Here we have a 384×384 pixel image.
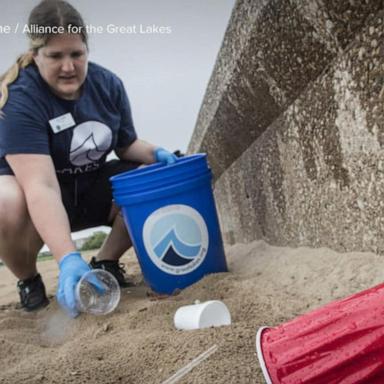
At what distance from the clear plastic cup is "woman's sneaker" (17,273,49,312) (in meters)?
0.46

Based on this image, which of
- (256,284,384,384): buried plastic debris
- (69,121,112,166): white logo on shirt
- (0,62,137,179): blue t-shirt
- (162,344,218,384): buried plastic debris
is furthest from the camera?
(69,121,112,166): white logo on shirt

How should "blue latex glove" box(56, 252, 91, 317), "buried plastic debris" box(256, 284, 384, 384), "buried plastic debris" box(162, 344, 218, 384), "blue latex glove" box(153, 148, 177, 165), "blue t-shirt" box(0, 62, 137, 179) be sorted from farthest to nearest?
"blue latex glove" box(153, 148, 177, 165) → "blue t-shirt" box(0, 62, 137, 179) → "blue latex glove" box(56, 252, 91, 317) → "buried plastic debris" box(162, 344, 218, 384) → "buried plastic debris" box(256, 284, 384, 384)

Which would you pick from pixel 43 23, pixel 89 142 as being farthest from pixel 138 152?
pixel 43 23

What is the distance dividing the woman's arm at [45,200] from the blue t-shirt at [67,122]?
4cm

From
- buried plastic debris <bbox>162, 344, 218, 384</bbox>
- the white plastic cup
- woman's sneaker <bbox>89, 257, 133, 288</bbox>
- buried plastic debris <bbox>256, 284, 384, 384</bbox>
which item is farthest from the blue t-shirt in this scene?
buried plastic debris <bbox>256, 284, 384, 384</bbox>

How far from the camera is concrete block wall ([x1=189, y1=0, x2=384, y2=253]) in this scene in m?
1.12

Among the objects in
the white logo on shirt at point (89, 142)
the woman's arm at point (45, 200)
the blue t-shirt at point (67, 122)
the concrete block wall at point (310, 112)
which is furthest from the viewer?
the white logo on shirt at point (89, 142)

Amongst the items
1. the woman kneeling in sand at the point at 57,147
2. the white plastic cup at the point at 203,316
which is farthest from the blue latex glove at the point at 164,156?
the white plastic cup at the point at 203,316

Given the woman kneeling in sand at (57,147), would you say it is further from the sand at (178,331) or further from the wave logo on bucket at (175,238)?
the wave logo on bucket at (175,238)

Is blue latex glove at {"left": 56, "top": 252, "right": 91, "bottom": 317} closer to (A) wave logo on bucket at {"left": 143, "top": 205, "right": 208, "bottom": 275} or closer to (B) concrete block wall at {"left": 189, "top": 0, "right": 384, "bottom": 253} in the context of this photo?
(A) wave logo on bucket at {"left": 143, "top": 205, "right": 208, "bottom": 275}

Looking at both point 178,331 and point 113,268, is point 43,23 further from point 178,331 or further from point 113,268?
point 178,331

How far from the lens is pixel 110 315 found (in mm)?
1510

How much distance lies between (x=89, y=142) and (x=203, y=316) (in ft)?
3.12

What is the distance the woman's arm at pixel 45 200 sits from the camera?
158 centimetres
